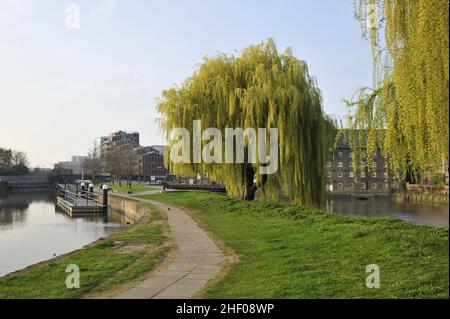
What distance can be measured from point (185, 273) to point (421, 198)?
2840 inches

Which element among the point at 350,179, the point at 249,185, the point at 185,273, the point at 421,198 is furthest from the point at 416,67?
the point at 350,179

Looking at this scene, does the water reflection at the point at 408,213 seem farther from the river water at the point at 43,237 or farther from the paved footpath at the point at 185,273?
the paved footpath at the point at 185,273

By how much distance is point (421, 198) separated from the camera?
71938mm

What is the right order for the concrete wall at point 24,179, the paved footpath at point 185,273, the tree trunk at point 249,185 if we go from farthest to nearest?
1. the concrete wall at point 24,179
2. the tree trunk at point 249,185
3. the paved footpath at point 185,273

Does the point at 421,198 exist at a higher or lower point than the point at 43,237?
lower

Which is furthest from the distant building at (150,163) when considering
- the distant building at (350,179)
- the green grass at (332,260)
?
the green grass at (332,260)

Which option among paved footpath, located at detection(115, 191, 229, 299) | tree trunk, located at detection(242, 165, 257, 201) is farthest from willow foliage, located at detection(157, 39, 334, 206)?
paved footpath, located at detection(115, 191, 229, 299)

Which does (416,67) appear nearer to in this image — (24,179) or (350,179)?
(350,179)

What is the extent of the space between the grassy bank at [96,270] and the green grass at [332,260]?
6.49ft

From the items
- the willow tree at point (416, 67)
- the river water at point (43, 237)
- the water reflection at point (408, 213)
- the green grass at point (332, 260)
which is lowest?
the water reflection at point (408, 213)

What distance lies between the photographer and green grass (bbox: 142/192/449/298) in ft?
21.6

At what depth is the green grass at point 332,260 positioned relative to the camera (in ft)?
21.6

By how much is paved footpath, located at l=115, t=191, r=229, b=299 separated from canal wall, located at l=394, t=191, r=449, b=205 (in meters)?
63.5

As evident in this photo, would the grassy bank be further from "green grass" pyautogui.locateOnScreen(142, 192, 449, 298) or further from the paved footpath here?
"green grass" pyautogui.locateOnScreen(142, 192, 449, 298)
